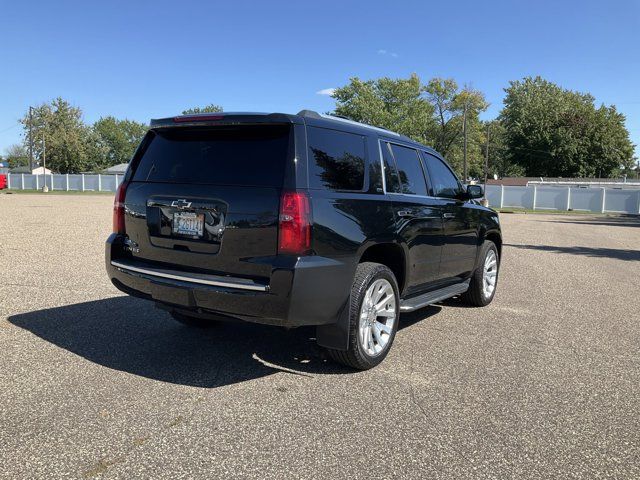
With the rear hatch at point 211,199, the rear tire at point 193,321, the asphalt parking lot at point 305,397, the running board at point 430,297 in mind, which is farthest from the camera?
the rear tire at point 193,321

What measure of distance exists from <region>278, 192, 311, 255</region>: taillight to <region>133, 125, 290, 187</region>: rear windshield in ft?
0.57

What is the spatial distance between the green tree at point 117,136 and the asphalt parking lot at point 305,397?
114m

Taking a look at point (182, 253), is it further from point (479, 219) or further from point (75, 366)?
point (479, 219)

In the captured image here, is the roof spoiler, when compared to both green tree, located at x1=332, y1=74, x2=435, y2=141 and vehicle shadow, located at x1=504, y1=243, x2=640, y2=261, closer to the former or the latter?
vehicle shadow, located at x1=504, y1=243, x2=640, y2=261

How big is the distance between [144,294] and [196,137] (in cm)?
129

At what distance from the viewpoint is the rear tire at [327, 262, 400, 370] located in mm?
3994

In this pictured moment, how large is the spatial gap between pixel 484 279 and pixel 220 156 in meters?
4.12

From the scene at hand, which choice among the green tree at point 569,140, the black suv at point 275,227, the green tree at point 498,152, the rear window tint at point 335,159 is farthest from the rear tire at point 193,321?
the green tree at point 498,152

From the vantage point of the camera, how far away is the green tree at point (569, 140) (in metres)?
68.6

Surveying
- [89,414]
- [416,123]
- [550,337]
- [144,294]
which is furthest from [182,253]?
[416,123]

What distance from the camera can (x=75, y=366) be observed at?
13.6ft

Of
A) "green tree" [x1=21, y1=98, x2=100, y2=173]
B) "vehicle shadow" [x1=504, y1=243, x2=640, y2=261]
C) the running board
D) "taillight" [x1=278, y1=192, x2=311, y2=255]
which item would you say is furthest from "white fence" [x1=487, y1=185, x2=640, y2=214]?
"green tree" [x1=21, y1=98, x2=100, y2=173]

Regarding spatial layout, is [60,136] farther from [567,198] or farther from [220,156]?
[220,156]

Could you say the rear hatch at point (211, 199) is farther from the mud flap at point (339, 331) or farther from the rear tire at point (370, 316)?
the rear tire at point (370, 316)
